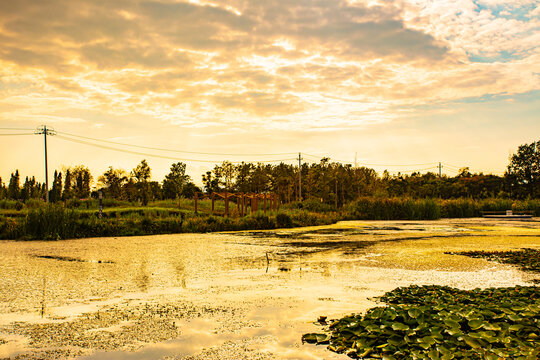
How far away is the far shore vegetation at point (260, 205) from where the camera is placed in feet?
45.6

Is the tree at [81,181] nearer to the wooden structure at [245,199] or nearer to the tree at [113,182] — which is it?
the tree at [113,182]

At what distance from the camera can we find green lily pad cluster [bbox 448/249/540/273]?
7057 mm

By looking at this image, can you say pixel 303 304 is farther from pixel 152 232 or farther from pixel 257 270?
pixel 152 232

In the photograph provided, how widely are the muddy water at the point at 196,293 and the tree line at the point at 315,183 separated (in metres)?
25.3

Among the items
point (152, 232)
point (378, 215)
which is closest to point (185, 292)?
point (152, 232)

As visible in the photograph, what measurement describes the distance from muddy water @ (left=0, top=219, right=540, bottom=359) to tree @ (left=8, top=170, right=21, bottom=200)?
5260 centimetres

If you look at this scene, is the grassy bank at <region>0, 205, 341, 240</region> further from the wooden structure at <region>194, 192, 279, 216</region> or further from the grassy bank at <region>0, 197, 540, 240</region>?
the wooden structure at <region>194, 192, 279, 216</region>

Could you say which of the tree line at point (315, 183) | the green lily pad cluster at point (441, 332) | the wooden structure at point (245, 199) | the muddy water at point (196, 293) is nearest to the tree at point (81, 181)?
the tree line at point (315, 183)

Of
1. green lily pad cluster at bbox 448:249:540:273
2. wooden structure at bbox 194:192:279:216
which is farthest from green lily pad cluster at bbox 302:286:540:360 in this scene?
wooden structure at bbox 194:192:279:216

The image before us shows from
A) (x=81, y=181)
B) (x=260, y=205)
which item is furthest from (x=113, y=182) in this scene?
(x=260, y=205)

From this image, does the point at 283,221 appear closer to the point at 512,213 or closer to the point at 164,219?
the point at 164,219

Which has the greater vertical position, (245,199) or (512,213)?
(245,199)

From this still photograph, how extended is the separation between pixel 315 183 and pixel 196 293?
3506cm

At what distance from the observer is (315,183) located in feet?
131
